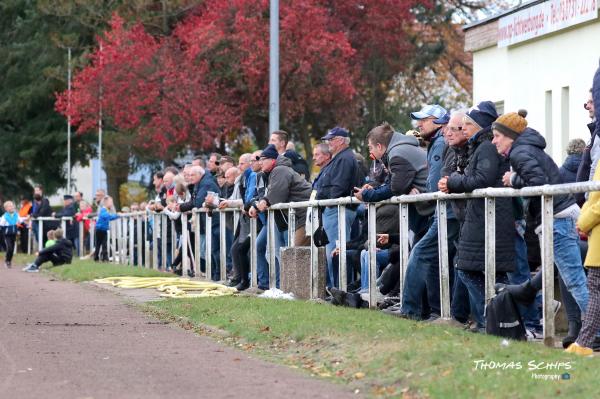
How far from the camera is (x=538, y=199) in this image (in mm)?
11594

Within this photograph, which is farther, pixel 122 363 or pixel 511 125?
pixel 511 125

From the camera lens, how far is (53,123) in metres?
53.8

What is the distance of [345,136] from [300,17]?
20.2 m

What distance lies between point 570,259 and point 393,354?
159 centimetres

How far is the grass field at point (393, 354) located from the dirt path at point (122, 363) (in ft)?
1.05

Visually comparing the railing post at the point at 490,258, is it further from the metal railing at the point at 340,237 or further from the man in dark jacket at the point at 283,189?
the man in dark jacket at the point at 283,189

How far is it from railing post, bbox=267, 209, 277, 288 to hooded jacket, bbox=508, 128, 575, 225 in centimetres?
759


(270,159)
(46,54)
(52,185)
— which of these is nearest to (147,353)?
(270,159)

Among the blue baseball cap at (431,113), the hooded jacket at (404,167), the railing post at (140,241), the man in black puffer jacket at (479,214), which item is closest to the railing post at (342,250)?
the hooded jacket at (404,167)

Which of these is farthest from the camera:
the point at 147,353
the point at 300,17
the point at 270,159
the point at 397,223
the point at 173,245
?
the point at 300,17

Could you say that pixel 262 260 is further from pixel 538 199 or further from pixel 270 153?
pixel 538 199

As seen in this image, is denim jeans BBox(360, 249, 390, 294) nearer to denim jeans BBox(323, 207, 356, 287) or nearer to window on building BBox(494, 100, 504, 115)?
denim jeans BBox(323, 207, 356, 287)

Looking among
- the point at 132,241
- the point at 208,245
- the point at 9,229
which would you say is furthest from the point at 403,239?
the point at 9,229

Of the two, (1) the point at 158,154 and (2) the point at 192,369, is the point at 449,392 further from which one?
(1) the point at 158,154
